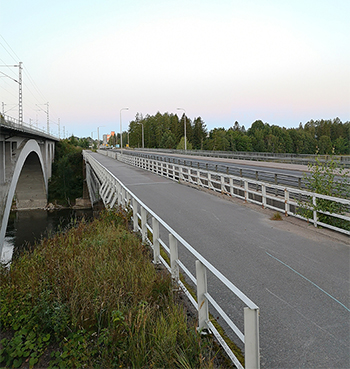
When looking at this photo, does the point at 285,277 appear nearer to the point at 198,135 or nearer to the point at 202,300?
the point at 202,300

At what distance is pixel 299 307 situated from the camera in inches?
205

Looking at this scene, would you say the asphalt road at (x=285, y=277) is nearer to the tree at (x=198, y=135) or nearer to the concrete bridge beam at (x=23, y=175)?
the concrete bridge beam at (x=23, y=175)

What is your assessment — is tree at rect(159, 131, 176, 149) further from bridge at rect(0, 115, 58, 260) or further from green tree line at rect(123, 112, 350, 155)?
bridge at rect(0, 115, 58, 260)

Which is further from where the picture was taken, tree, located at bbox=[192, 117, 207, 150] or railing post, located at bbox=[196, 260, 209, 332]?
tree, located at bbox=[192, 117, 207, 150]

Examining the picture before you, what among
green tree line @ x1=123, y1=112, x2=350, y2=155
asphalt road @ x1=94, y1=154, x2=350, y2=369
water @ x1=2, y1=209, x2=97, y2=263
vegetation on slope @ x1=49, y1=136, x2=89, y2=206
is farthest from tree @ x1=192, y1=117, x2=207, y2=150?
asphalt road @ x1=94, y1=154, x2=350, y2=369

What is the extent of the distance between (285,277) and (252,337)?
133 inches

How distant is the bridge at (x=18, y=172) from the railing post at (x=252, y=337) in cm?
2254

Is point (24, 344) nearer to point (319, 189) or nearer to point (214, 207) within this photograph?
point (319, 189)

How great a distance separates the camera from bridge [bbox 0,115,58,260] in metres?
27.6

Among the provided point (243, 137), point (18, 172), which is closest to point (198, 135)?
point (243, 137)

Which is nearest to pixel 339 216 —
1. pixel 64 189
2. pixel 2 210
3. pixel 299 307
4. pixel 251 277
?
pixel 251 277

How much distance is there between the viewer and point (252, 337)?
10.6ft

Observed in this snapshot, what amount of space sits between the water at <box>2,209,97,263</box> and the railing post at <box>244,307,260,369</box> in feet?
97.9

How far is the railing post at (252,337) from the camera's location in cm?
322
